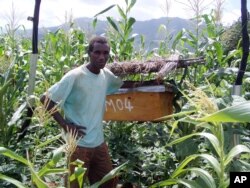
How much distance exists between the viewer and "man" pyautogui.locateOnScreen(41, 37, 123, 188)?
2.49 metres

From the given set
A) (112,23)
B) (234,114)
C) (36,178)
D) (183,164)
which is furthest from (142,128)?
(234,114)

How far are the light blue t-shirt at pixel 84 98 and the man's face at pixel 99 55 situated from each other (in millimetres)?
83

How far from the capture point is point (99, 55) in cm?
250

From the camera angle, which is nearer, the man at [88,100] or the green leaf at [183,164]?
the green leaf at [183,164]

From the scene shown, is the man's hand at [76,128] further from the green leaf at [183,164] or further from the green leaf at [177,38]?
the green leaf at [177,38]

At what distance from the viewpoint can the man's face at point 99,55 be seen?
97.9 inches

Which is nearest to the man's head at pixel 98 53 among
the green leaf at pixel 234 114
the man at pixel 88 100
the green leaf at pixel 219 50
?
the man at pixel 88 100

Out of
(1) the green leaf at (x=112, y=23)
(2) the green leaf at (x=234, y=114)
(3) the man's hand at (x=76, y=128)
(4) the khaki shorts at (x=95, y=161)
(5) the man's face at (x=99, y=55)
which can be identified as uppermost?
(1) the green leaf at (x=112, y=23)

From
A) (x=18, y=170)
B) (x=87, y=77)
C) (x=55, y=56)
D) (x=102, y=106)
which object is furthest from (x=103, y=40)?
(x=55, y=56)

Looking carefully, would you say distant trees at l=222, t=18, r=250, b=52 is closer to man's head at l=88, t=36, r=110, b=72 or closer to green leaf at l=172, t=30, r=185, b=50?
green leaf at l=172, t=30, r=185, b=50

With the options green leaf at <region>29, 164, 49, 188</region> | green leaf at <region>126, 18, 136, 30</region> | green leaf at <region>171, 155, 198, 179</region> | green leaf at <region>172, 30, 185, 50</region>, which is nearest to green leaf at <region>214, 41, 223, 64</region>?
green leaf at <region>172, 30, 185, 50</region>

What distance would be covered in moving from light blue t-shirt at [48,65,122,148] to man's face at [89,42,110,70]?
83mm

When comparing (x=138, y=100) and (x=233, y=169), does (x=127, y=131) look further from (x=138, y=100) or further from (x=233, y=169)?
(x=233, y=169)

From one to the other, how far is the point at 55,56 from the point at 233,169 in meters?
2.63
